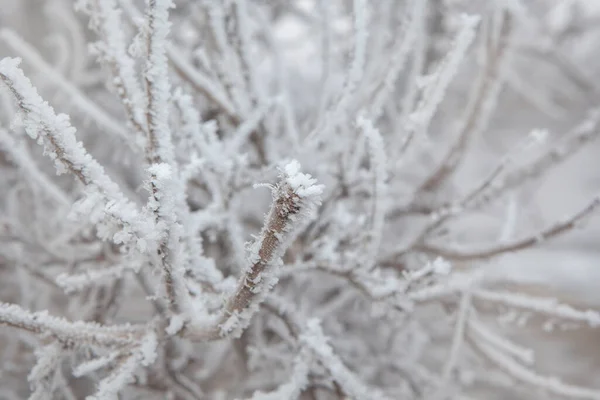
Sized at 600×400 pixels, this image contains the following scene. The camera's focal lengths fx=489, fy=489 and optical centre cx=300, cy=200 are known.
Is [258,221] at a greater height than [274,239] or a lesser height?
greater

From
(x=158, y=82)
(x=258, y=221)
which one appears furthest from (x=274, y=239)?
(x=258, y=221)

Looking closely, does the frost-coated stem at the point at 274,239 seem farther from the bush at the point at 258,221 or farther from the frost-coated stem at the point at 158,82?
the frost-coated stem at the point at 158,82

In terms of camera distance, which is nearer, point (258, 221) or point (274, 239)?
point (274, 239)

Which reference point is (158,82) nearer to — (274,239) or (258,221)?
(274,239)

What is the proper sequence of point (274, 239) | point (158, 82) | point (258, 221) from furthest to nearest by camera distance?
point (258, 221)
point (158, 82)
point (274, 239)

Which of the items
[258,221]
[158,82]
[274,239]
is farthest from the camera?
[258,221]

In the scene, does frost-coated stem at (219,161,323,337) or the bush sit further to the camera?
the bush

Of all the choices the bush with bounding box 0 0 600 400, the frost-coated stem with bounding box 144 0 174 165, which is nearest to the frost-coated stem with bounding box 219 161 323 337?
the bush with bounding box 0 0 600 400

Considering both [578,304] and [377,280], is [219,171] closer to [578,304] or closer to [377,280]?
[377,280]

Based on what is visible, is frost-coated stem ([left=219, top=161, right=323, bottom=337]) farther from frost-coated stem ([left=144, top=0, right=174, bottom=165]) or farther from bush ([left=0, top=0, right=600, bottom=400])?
frost-coated stem ([left=144, top=0, right=174, bottom=165])

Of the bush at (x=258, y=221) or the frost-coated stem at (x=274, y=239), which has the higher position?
the bush at (x=258, y=221)

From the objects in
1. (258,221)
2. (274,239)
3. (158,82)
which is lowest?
(274,239)

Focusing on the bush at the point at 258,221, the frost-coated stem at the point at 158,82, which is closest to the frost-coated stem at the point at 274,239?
the bush at the point at 258,221
